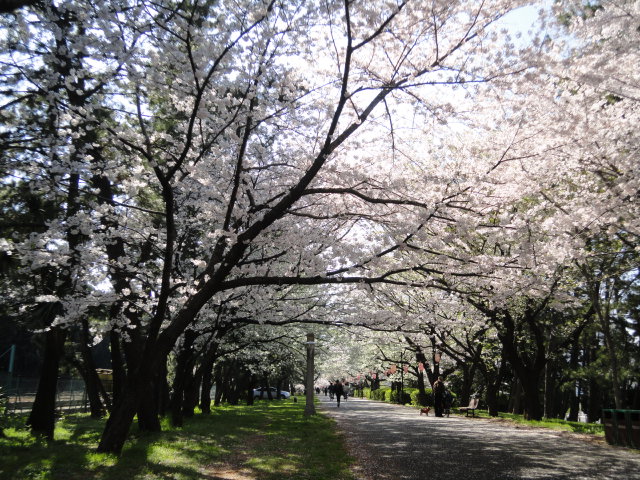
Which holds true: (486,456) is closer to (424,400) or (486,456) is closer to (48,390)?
(48,390)

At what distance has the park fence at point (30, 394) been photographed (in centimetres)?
1984

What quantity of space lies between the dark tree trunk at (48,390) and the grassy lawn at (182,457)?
0.42 meters

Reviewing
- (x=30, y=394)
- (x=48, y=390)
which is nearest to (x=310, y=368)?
(x=48, y=390)

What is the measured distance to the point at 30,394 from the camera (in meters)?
20.6

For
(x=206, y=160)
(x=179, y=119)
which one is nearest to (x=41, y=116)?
(x=179, y=119)

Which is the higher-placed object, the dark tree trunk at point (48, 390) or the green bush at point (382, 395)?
the dark tree trunk at point (48, 390)

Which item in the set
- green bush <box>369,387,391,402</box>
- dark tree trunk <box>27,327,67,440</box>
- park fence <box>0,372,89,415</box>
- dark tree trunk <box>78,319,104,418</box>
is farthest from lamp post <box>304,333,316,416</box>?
green bush <box>369,387,391,402</box>

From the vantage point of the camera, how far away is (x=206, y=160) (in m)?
10.1

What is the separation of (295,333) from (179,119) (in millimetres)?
12878

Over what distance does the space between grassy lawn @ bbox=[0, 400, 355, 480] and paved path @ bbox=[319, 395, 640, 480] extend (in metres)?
0.62

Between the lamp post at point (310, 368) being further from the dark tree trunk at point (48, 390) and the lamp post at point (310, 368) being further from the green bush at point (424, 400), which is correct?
the green bush at point (424, 400)

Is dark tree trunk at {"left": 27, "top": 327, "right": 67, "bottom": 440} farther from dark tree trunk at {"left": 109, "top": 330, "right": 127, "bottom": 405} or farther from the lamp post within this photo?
the lamp post

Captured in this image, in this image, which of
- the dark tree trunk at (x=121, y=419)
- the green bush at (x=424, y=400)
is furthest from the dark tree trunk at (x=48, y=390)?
the green bush at (x=424, y=400)

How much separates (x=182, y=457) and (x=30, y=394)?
49.5 ft
